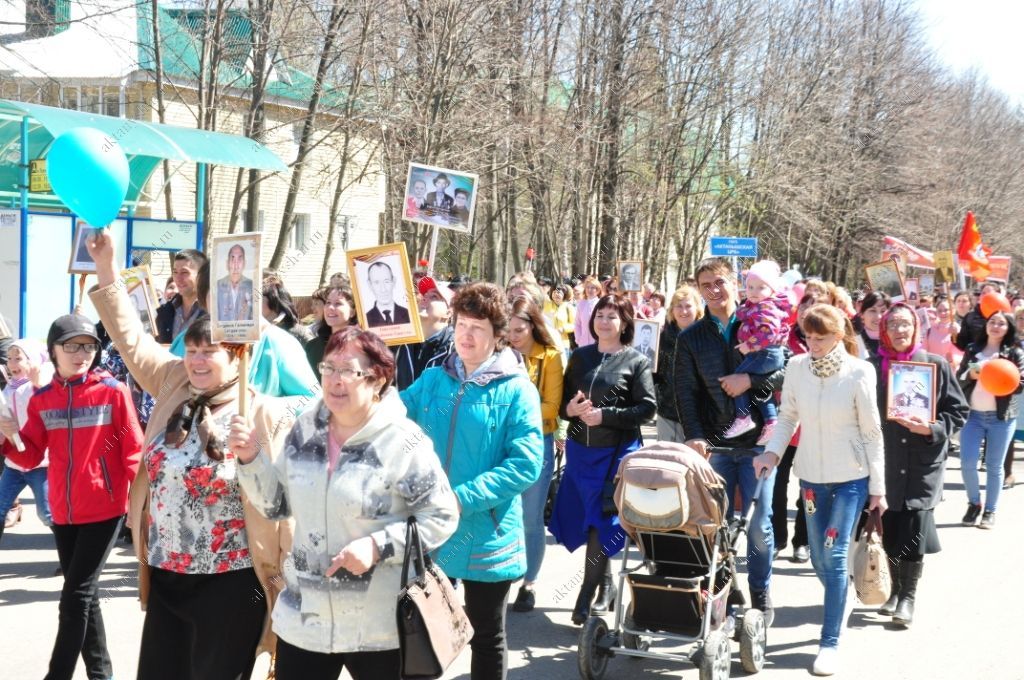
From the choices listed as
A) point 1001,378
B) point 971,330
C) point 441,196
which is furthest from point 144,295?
point 971,330

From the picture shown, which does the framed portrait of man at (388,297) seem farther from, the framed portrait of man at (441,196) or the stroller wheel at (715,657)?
the framed portrait of man at (441,196)

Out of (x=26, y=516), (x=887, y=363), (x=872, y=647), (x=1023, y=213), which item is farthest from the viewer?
(x=1023, y=213)

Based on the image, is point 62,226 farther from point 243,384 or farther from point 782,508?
point 243,384

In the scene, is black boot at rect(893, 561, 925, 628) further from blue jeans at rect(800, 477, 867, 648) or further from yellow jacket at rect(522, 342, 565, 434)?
yellow jacket at rect(522, 342, 565, 434)

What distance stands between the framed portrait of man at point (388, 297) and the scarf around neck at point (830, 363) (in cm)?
214

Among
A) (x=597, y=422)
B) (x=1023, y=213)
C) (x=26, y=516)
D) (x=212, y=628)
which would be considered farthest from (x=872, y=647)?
(x=1023, y=213)

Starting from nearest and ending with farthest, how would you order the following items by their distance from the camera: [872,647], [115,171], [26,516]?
[115,171]
[872,647]
[26,516]

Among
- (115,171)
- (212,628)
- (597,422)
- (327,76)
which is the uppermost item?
(327,76)

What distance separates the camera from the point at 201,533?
3906 millimetres

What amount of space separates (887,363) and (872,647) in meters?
1.69

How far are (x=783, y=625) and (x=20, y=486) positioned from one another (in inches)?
213

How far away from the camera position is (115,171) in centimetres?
438

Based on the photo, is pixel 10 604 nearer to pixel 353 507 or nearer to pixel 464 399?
pixel 464 399

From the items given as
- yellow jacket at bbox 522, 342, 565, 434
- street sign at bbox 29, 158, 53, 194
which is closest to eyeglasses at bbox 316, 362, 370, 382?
yellow jacket at bbox 522, 342, 565, 434
